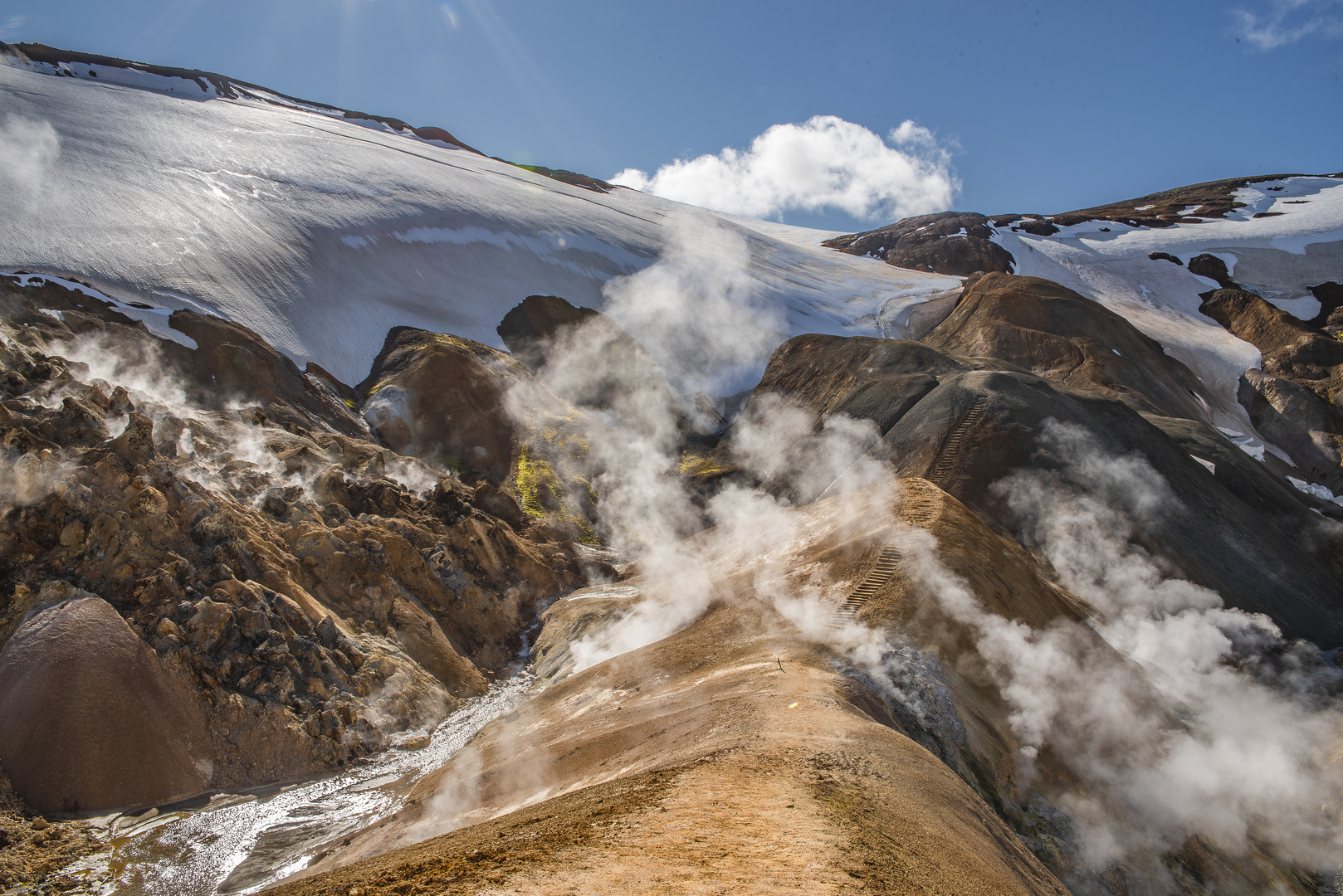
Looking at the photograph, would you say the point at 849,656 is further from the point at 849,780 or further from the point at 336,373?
the point at 336,373

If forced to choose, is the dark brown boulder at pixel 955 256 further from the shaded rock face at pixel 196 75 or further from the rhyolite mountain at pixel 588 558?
the shaded rock face at pixel 196 75

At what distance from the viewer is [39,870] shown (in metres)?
7.53

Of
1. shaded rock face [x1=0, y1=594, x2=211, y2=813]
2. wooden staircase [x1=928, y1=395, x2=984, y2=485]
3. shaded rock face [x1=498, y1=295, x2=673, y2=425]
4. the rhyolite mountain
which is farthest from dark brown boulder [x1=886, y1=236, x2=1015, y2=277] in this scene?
shaded rock face [x1=0, y1=594, x2=211, y2=813]

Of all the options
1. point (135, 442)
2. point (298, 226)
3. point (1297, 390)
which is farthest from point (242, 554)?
point (1297, 390)

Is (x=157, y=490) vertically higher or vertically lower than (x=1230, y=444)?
higher

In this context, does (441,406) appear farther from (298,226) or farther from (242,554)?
(242,554)

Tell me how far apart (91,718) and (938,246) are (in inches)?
2814

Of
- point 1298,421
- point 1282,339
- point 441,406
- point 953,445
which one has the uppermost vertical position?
point 1282,339

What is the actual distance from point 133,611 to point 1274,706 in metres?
20.3

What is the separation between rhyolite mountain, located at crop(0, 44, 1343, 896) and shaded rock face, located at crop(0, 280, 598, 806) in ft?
0.26

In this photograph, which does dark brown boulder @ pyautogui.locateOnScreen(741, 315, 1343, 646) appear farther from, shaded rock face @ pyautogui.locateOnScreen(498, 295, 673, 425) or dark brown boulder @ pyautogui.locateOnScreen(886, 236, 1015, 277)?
dark brown boulder @ pyautogui.locateOnScreen(886, 236, 1015, 277)

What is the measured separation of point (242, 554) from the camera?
12.7 meters

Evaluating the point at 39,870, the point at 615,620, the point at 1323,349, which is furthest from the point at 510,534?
the point at 1323,349

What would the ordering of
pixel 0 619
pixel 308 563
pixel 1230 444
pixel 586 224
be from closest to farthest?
pixel 0 619 < pixel 308 563 < pixel 1230 444 < pixel 586 224
